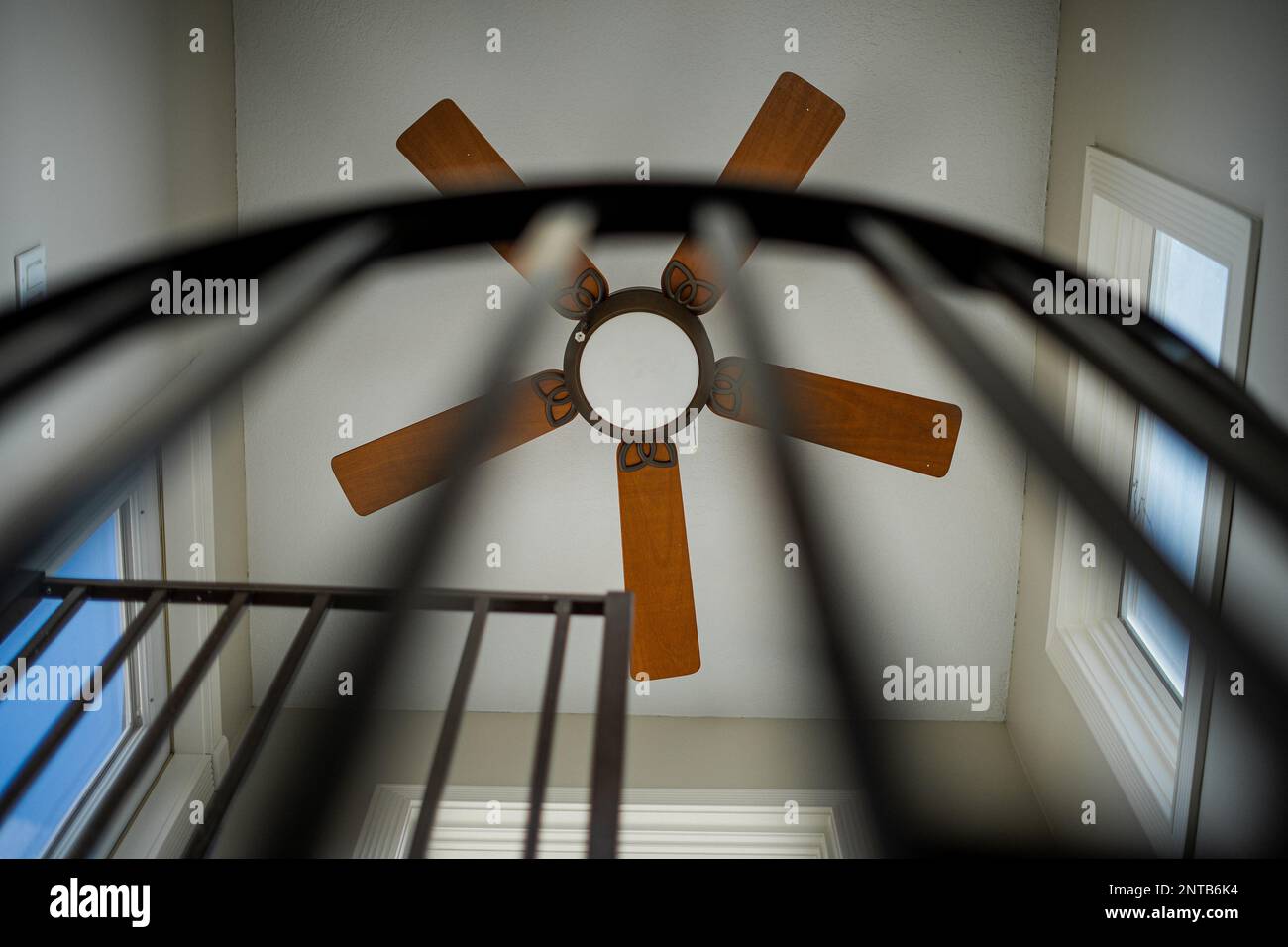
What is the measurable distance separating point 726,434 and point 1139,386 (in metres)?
3.46

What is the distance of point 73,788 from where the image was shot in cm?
311

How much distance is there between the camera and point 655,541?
2607mm

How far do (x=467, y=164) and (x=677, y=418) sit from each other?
83 cm

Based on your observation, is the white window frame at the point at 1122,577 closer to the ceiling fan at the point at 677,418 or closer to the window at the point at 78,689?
the ceiling fan at the point at 677,418

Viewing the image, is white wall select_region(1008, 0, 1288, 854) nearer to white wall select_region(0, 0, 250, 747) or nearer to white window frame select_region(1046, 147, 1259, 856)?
white window frame select_region(1046, 147, 1259, 856)

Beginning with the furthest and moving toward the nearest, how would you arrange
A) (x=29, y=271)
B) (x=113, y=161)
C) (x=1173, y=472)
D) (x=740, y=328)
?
(x=1173, y=472)
(x=113, y=161)
(x=29, y=271)
(x=740, y=328)

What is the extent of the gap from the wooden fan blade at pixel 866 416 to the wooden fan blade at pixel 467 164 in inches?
14.2

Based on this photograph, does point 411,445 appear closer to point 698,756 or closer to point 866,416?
point 866,416

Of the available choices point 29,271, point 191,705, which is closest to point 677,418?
point 29,271

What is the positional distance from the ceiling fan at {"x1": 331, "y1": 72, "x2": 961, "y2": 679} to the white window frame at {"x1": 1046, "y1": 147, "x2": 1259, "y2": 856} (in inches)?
22.9

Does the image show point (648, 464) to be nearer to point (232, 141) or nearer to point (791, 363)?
point (791, 363)

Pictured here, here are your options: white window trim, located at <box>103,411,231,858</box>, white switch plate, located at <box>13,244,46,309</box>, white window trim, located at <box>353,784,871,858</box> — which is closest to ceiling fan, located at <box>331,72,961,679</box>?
white switch plate, located at <box>13,244,46,309</box>
